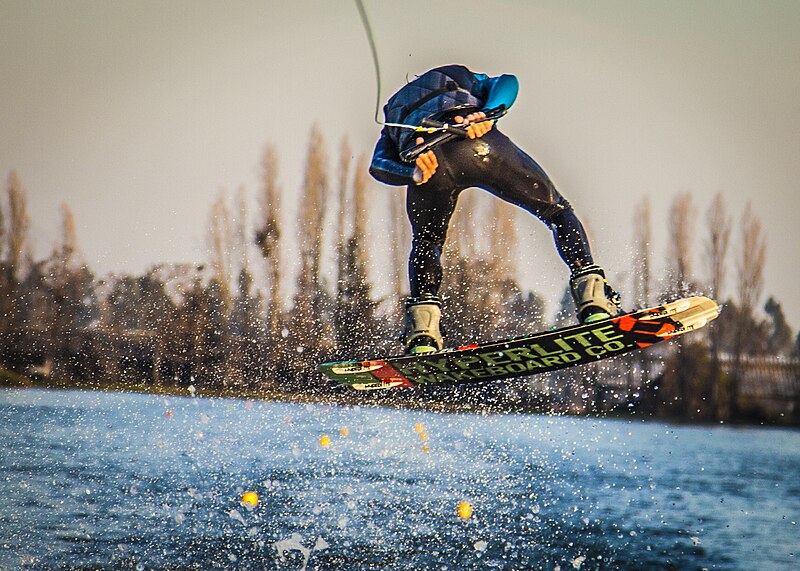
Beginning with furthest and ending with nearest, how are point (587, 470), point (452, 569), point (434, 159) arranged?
point (587, 470) → point (452, 569) → point (434, 159)

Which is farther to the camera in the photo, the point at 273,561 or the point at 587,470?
the point at 587,470

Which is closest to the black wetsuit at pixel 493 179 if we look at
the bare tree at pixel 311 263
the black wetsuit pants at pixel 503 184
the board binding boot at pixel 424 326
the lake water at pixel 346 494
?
the black wetsuit pants at pixel 503 184

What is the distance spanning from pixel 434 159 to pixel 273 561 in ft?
10.3

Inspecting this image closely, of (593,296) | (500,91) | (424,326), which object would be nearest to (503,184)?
(500,91)

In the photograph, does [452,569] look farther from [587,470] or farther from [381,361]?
[587,470]

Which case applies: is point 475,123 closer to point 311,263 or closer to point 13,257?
point 311,263

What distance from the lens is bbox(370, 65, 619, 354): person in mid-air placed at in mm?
4477

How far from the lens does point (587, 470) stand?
A: 9.02m

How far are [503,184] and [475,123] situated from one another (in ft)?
1.14

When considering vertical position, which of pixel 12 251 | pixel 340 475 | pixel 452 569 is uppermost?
pixel 12 251

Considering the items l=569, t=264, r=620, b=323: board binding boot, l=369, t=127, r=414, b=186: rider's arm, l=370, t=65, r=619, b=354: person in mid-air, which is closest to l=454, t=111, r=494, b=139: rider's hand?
l=370, t=65, r=619, b=354: person in mid-air

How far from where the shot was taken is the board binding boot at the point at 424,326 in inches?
193

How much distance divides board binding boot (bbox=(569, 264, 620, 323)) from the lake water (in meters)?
2.32

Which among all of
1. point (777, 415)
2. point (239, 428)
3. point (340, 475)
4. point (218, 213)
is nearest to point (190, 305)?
point (218, 213)
